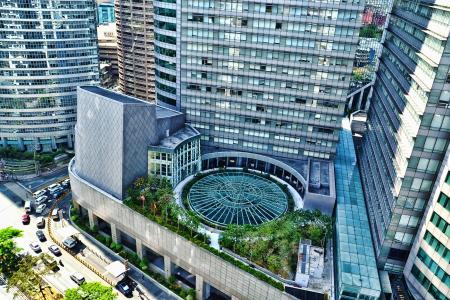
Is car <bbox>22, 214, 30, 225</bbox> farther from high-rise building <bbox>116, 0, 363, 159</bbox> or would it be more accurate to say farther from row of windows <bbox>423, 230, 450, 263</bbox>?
row of windows <bbox>423, 230, 450, 263</bbox>

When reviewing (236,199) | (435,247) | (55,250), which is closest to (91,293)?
(55,250)

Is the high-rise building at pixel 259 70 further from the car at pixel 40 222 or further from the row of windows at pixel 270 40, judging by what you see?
the car at pixel 40 222

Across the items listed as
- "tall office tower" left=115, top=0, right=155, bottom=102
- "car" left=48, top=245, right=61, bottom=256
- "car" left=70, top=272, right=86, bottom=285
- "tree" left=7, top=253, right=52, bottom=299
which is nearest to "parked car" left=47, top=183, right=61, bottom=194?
"car" left=48, top=245, right=61, bottom=256

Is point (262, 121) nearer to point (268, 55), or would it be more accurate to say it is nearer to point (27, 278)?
point (268, 55)

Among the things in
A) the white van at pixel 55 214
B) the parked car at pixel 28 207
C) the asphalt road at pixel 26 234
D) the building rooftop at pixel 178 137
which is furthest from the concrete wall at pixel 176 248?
the building rooftop at pixel 178 137

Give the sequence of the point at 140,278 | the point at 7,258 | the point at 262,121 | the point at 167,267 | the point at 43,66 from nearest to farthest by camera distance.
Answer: the point at 7,258, the point at 167,267, the point at 140,278, the point at 262,121, the point at 43,66
